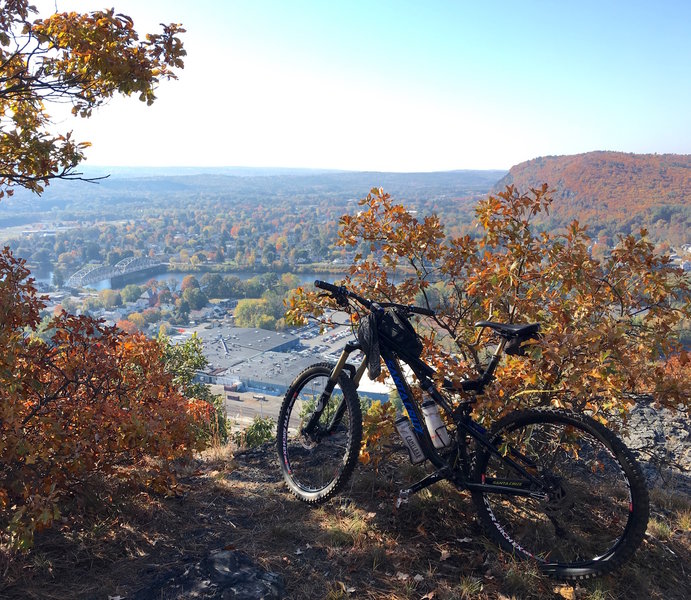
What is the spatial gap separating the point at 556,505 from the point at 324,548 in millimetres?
1403

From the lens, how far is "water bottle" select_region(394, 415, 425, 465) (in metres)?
3.33

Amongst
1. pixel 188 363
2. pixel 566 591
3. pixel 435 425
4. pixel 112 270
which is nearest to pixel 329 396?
pixel 435 425

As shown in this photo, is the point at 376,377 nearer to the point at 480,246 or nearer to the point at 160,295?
the point at 480,246

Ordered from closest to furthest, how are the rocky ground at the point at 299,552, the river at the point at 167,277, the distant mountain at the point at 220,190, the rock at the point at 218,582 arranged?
1. the rock at the point at 218,582
2. the rocky ground at the point at 299,552
3. the river at the point at 167,277
4. the distant mountain at the point at 220,190

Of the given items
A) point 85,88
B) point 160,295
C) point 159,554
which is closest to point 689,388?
point 159,554

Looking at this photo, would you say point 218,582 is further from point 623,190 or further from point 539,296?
point 623,190

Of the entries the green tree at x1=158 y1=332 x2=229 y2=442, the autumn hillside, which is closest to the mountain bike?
the green tree at x1=158 y1=332 x2=229 y2=442

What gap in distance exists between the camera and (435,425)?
328 cm

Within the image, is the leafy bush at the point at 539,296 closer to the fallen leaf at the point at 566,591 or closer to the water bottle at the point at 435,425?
the water bottle at the point at 435,425

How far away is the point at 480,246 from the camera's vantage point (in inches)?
175

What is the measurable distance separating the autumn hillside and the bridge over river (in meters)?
54.9

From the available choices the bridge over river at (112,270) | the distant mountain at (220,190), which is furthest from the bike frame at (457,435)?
the distant mountain at (220,190)

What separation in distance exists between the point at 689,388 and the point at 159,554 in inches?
136

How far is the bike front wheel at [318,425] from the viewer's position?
352 cm
